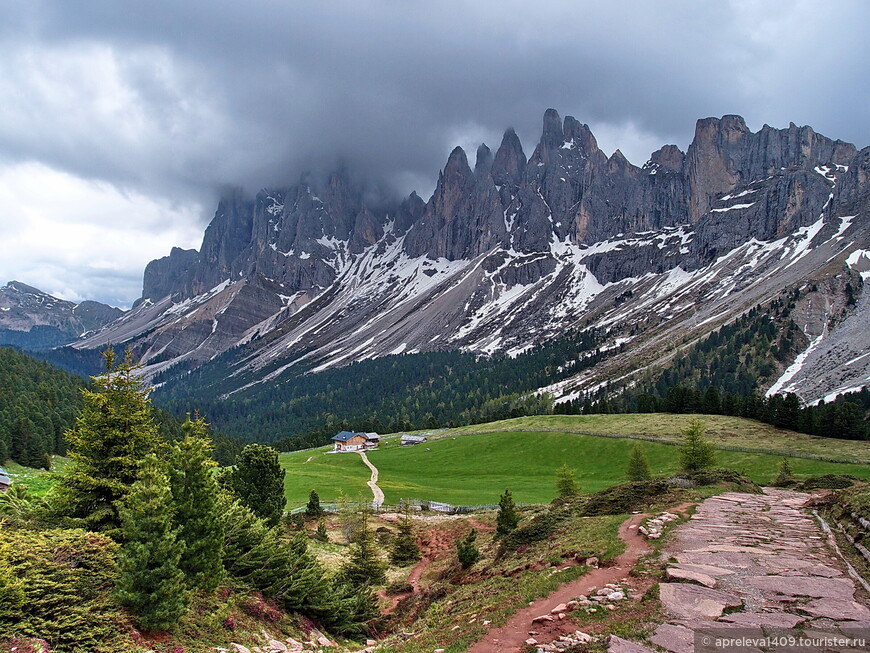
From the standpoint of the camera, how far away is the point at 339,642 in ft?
72.1

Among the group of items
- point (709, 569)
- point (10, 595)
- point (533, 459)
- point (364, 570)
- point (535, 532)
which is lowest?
point (533, 459)

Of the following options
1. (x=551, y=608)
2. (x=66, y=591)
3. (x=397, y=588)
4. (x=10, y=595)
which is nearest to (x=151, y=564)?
(x=66, y=591)

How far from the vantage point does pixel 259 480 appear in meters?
38.4

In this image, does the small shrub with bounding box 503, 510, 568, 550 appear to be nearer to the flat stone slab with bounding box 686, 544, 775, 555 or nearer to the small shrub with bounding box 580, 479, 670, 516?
the small shrub with bounding box 580, 479, 670, 516

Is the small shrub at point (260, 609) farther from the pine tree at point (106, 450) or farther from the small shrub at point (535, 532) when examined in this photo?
Answer: the small shrub at point (535, 532)

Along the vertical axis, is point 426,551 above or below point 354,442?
above

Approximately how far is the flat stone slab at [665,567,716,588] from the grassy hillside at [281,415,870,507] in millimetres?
41461

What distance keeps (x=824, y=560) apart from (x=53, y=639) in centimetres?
2475

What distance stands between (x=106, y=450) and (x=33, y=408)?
255ft

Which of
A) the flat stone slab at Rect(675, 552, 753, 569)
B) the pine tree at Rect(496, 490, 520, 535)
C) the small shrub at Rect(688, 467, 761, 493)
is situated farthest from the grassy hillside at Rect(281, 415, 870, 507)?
the flat stone slab at Rect(675, 552, 753, 569)

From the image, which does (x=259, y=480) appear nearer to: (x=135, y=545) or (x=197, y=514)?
(x=197, y=514)

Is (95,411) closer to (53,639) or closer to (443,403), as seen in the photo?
(53,639)

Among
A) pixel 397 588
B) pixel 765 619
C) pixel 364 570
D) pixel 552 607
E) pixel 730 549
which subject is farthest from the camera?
pixel 364 570

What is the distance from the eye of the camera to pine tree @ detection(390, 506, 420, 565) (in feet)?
126
